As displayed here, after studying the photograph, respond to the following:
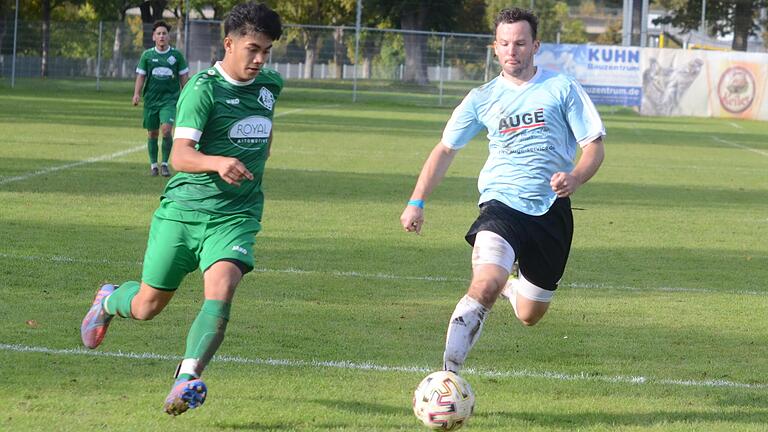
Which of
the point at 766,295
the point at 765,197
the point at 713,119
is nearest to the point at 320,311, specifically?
the point at 766,295

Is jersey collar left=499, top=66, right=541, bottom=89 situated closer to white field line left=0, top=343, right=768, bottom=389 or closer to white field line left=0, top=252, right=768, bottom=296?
white field line left=0, top=343, right=768, bottom=389

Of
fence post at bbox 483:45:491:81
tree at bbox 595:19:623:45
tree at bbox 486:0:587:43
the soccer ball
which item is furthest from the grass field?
tree at bbox 595:19:623:45

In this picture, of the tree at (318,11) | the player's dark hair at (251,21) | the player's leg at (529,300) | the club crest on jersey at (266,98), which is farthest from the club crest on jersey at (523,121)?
the tree at (318,11)

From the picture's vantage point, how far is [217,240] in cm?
612

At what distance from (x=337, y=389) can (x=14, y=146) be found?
1599 cm

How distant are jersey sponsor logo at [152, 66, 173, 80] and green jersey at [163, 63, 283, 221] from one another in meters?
11.7

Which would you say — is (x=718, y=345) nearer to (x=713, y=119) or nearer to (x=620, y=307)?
(x=620, y=307)

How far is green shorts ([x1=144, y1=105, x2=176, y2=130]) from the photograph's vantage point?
17672mm

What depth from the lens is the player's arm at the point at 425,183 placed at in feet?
21.5

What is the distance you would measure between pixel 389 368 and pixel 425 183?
1.10 meters

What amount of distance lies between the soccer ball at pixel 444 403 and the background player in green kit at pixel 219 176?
0.96 meters

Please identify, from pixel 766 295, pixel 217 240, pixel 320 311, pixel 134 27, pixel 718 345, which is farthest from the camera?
pixel 134 27

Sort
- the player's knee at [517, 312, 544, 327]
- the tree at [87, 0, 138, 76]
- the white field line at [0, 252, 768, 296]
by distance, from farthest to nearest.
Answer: the tree at [87, 0, 138, 76] → the white field line at [0, 252, 768, 296] → the player's knee at [517, 312, 544, 327]

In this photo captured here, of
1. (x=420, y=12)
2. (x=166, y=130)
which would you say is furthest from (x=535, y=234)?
(x=420, y=12)
